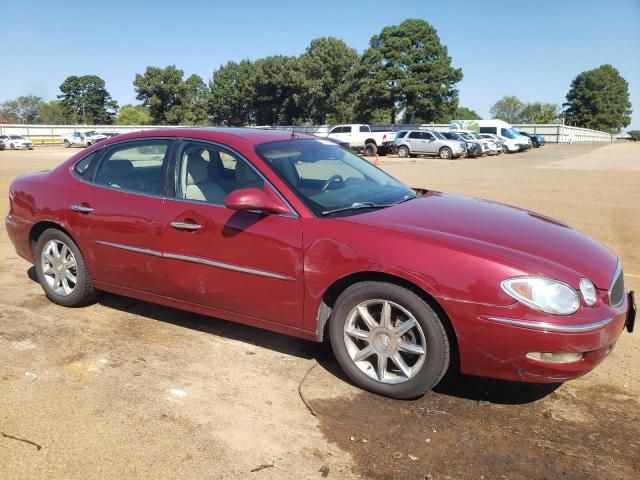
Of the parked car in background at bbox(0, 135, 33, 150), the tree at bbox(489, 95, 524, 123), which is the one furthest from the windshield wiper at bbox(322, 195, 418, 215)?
the tree at bbox(489, 95, 524, 123)

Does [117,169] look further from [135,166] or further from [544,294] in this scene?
[544,294]

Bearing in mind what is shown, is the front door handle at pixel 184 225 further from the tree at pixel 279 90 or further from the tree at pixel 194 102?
the tree at pixel 194 102

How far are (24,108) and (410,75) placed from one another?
9200 cm

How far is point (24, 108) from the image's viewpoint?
4636 inches

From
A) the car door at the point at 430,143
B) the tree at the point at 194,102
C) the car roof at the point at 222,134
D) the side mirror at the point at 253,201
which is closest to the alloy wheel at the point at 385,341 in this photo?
the side mirror at the point at 253,201

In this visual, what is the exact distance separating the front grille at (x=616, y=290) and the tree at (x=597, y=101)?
11090cm

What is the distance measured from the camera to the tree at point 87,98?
111 m

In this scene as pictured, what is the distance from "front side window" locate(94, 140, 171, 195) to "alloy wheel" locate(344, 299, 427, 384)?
5.89 feet

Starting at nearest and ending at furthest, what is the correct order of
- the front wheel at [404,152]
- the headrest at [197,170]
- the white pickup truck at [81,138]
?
the headrest at [197,170]
the front wheel at [404,152]
the white pickup truck at [81,138]

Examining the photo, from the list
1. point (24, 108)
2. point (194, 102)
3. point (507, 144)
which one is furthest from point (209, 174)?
point (24, 108)

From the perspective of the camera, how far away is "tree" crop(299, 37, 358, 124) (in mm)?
66312

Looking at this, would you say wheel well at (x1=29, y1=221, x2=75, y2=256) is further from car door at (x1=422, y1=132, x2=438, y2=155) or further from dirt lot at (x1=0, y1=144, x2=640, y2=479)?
car door at (x1=422, y1=132, x2=438, y2=155)

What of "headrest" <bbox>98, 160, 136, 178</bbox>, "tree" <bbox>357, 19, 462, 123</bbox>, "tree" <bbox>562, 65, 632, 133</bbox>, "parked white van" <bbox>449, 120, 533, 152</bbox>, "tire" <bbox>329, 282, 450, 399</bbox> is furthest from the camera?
"tree" <bbox>562, 65, 632, 133</bbox>

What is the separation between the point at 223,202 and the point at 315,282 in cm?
92
